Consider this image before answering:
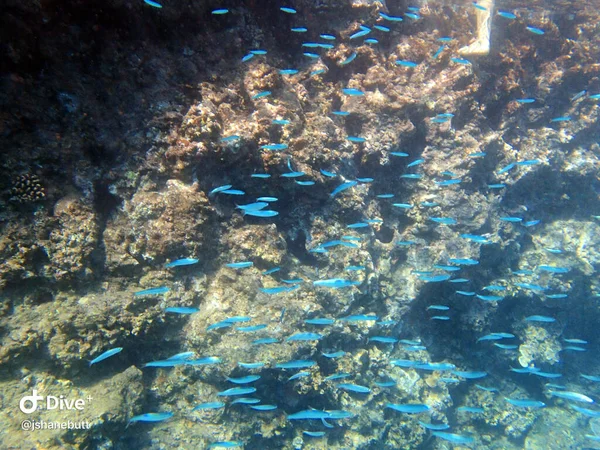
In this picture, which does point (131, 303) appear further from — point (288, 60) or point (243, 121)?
point (288, 60)

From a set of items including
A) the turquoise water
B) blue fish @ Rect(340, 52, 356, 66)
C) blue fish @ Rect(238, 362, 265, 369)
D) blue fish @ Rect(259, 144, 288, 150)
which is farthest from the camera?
blue fish @ Rect(340, 52, 356, 66)

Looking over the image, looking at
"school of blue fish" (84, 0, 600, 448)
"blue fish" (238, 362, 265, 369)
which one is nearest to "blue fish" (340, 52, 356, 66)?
"school of blue fish" (84, 0, 600, 448)

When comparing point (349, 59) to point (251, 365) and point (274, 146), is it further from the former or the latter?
point (251, 365)

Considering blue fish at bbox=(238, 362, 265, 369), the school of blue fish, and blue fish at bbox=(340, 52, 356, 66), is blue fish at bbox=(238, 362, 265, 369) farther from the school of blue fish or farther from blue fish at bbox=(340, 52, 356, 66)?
blue fish at bbox=(340, 52, 356, 66)

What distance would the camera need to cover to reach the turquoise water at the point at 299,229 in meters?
5.02

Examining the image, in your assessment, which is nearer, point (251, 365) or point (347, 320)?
point (251, 365)

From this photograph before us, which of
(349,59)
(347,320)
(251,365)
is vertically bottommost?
(251,365)

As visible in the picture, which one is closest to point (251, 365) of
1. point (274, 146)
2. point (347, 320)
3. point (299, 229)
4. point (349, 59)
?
point (347, 320)

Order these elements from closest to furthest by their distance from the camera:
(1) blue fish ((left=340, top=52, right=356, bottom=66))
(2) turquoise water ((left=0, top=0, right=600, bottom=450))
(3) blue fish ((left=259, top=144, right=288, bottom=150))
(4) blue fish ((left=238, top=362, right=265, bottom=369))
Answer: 1. (2) turquoise water ((left=0, top=0, right=600, bottom=450))
2. (3) blue fish ((left=259, top=144, right=288, bottom=150))
3. (4) blue fish ((left=238, top=362, right=265, bottom=369))
4. (1) blue fish ((left=340, top=52, right=356, bottom=66))

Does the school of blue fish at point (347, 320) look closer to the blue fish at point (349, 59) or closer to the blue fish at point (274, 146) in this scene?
the blue fish at point (274, 146)

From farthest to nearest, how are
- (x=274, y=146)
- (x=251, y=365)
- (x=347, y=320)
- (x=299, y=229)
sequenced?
1. (x=299, y=229)
2. (x=347, y=320)
3. (x=251, y=365)
4. (x=274, y=146)

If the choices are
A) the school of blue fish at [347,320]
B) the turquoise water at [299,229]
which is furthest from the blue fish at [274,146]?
the turquoise water at [299,229]

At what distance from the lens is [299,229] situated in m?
6.89

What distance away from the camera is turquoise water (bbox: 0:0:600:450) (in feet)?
16.5
